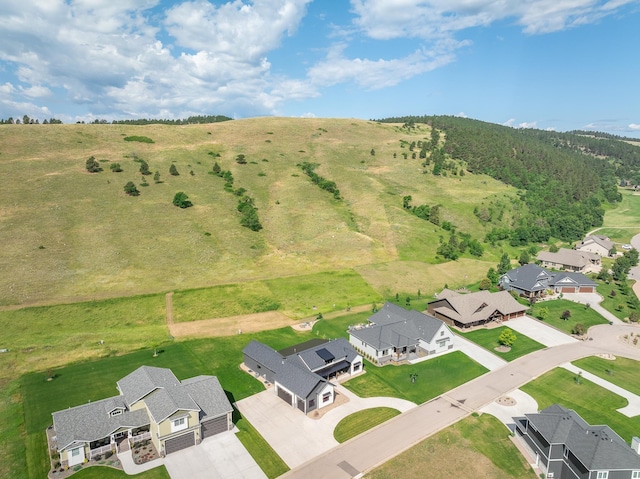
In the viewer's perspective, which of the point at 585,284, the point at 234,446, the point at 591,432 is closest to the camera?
the point at 591,432

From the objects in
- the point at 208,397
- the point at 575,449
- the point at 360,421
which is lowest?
the point at 360,421

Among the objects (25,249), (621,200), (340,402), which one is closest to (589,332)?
(340,402)

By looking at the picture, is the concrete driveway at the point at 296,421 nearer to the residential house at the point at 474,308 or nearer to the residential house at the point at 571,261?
the residential house at the point at 474,308

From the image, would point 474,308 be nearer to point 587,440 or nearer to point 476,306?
point 476,306

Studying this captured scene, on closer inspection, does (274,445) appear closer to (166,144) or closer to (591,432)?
(591,432)

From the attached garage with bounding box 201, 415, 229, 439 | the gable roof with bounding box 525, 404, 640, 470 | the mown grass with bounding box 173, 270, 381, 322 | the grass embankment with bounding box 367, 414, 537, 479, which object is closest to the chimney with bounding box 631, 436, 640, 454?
the gable roof with bounding box 525, 404, 640, 470

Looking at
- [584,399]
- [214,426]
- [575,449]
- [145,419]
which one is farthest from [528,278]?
[145,419]
